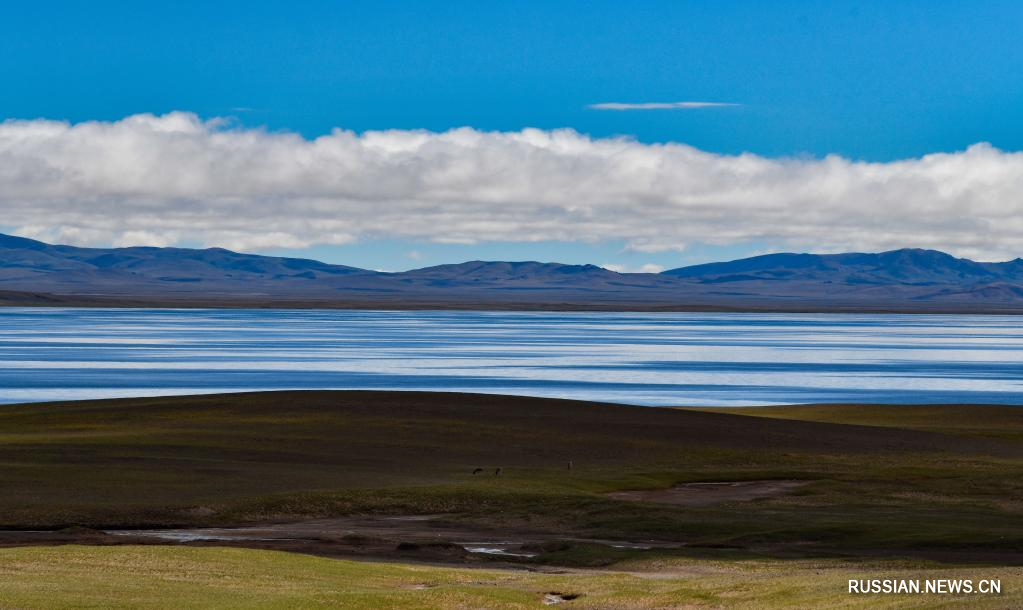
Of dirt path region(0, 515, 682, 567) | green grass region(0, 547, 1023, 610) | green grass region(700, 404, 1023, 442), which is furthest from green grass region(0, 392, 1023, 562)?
green grass region(0, 547, 1023, 610)

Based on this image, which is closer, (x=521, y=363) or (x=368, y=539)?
(x=368, y=539)

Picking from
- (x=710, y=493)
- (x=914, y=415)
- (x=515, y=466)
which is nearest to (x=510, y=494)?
(x=710, y=493)

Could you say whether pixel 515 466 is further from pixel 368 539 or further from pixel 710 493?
pixel 368 539

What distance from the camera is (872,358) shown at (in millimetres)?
111938

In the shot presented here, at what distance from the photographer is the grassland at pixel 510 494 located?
20703 millimetres

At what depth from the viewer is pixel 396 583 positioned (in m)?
21.8

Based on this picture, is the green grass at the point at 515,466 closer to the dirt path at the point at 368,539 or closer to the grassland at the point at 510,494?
the grassland at the point at 510,494

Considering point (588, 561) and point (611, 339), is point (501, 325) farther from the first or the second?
point (588, 561)

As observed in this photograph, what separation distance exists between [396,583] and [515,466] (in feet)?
69.2

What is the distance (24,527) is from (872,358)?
91.1m

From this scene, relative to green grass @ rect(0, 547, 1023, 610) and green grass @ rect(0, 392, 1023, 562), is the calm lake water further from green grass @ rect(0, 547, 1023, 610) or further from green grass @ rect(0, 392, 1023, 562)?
green grass @ rect(0, 547, 1023, 610)

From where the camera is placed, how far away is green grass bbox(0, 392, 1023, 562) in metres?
30.6

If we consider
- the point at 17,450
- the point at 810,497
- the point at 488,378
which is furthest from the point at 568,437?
the point at 488,378

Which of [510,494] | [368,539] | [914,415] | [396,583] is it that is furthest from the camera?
[914,415]
